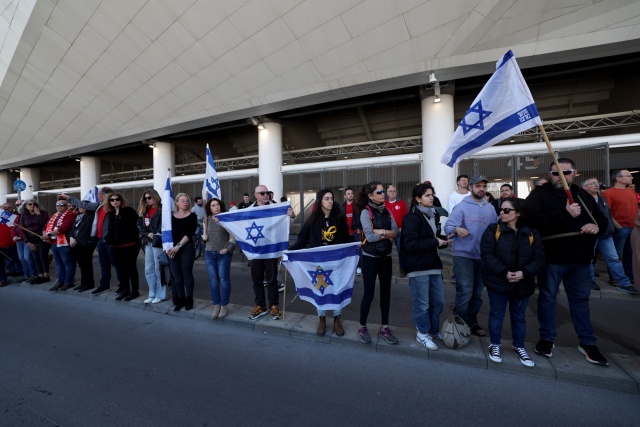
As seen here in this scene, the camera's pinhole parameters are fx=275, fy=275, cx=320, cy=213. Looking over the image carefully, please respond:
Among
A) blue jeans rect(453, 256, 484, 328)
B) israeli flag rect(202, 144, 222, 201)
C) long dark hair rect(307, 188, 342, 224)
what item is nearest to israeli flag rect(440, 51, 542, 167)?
blue jeans rect(453, 256, 484, 328)

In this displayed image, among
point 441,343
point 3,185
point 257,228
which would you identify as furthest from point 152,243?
point 3,185

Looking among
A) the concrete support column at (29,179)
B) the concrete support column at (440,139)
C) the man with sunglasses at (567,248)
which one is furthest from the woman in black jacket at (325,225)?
the concrete support column at (29,179)

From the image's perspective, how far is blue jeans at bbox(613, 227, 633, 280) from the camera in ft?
17.3

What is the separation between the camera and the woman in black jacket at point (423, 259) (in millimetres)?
3148

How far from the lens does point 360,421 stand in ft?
7.11

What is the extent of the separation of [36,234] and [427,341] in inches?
349

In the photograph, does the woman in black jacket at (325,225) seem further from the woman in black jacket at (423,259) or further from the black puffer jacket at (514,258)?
the black puffer jacket at (514,258)

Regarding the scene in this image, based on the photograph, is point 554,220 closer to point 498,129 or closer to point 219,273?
point 498,129

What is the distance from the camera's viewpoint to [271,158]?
499 inches

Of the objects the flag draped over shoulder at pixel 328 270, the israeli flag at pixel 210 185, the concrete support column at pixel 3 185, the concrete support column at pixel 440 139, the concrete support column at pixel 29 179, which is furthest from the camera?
the concrete support column at pixel 3 185

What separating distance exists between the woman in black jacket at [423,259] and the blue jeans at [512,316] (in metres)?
0.54

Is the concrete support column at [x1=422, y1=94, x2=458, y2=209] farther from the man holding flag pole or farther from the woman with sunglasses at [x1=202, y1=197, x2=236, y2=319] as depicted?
the woman with sunglasses at [x1=202, y1=197, x2=236, y2=319]

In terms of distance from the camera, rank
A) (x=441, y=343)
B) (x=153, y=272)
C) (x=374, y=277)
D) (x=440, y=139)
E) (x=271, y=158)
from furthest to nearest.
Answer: (x=271, y=158) → (x=440, y=139) → (x=153, y=272) → (x=374, y=277) → (x=441, y=343)

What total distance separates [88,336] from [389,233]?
14.5ft
